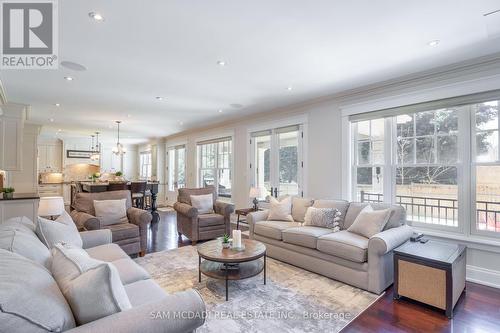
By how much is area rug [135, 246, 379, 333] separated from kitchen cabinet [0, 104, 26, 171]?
12.4 feet

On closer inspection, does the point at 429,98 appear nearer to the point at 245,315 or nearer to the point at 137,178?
the point at 245,315

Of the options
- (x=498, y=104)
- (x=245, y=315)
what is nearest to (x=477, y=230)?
(x=498, y=104)

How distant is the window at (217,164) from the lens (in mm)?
7012

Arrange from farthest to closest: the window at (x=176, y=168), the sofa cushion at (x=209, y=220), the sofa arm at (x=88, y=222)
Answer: the window at (x=176, y=168)
the sofa cushion at (x=209, y=220)
the sofa arm at (x=88, y=222)

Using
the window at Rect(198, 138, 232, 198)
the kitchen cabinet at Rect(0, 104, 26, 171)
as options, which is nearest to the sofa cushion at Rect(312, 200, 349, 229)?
the window at Rect(198, 138, 232, 198)

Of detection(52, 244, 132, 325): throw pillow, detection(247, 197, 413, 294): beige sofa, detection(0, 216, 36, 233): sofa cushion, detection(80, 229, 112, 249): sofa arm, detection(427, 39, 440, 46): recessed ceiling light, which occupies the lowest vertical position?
detection(247, 197, 413, 294): beige sofa

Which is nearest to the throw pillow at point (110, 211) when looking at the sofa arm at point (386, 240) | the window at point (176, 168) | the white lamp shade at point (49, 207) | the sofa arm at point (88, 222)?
the sofa arm at point (88, 222)

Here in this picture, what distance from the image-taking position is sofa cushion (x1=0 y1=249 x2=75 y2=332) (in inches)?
36.4

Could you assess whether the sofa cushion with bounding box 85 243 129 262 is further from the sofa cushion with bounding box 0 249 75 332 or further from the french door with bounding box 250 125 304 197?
the french door with bounding box 250 125 304 197

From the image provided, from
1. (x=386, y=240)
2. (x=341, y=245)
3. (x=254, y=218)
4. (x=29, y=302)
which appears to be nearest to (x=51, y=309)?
(x=29, y=302)

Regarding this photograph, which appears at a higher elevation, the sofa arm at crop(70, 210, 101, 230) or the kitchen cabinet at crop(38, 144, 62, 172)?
the kitchen cabinet at crop(38, 144, 62, 172)

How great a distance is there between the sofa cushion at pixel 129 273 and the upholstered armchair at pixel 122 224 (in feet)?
5.09

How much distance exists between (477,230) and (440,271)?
48.1 inches

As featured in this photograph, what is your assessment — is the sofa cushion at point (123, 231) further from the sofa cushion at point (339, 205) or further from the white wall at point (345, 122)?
the white wall at point (345, 122)
